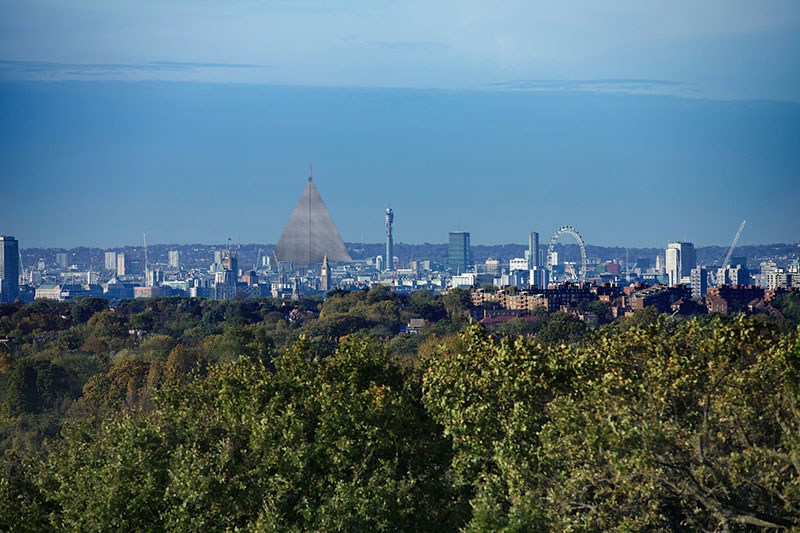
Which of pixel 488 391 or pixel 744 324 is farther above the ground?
pixel 744 324

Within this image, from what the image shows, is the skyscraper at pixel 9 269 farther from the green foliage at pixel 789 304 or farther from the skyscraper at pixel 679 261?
the green foliage at pixel 789 304

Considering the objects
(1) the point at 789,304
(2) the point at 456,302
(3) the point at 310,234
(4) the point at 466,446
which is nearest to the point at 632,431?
(4) the point at 466,446

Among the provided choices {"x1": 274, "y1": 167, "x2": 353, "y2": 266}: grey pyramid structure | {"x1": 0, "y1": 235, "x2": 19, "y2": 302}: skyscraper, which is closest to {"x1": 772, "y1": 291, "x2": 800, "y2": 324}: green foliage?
{"x1": 274, "y1": 167, "x2": 353, "y2": 266}: grey pyramid structure

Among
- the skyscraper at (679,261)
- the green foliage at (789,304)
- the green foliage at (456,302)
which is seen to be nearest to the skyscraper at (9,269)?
the green foliage at (456,302)

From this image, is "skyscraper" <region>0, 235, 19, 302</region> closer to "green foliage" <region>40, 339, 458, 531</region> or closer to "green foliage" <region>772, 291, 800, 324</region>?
"green foliage" <region>772, 291, 800, 324</region>

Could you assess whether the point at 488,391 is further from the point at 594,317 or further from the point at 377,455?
the point at 594,317

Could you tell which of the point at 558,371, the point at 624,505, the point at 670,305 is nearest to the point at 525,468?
the point at 624,505

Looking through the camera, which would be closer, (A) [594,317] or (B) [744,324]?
(B) [744,324]
